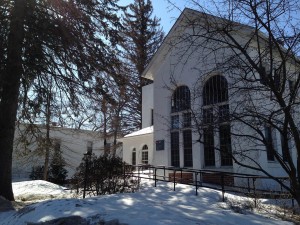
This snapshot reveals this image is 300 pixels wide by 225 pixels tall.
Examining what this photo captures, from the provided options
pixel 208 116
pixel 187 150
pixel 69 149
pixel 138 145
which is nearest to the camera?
pixel 208 116

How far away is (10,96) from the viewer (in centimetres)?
1330

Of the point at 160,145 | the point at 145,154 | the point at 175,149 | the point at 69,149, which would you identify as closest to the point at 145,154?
the point at 145,154

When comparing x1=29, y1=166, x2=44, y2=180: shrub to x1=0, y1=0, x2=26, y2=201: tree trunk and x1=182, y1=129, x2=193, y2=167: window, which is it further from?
x1=0, y1=0, x2=26, y2=201: tree trunk

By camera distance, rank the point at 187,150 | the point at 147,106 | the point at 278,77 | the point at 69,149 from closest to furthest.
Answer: the point at 278,77 < the point at 187,150 < the point at 147,106 < the point at 69,149

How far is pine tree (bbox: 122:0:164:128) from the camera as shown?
3959cm

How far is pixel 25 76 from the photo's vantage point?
13516 millimetres

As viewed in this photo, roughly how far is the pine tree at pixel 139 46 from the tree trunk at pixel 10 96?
75.9 ft

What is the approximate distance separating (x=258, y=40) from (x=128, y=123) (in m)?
33.4

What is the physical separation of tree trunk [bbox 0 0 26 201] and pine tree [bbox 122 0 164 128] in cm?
2314

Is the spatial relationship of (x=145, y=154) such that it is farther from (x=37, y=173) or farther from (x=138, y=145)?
(x=37, y=173)

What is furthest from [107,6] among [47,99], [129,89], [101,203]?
[129,89]

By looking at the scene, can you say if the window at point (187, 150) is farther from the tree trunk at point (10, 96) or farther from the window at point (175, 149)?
the tree trunk at point (10, 96)

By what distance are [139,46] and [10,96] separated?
94.9 ft

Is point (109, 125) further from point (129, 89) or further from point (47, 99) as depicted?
point (47, 99)
